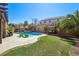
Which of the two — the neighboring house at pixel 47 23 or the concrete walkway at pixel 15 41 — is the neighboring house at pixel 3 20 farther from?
the neighboring house at pixel 47 23

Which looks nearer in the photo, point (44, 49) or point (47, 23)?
point (44, 49)

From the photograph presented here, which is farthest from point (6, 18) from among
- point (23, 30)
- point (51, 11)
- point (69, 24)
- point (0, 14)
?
point (69, 24)

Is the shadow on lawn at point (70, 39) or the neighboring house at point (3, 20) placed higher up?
the neighboring house at point (3, 20)

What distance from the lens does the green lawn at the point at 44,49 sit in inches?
136

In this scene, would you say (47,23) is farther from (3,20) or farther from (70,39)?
(3,20)

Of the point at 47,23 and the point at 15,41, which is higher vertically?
the point at 47,23

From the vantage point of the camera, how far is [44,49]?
11.4 ft

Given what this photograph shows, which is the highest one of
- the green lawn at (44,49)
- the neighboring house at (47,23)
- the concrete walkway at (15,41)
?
Result: the neighboring house at (47,23)

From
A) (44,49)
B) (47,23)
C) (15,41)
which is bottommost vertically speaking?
(44,49)

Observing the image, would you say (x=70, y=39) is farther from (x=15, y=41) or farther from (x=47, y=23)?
(x=15, y=41)

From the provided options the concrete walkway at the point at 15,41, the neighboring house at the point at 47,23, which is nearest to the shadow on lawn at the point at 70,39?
the neighboring house at the point at 47,23

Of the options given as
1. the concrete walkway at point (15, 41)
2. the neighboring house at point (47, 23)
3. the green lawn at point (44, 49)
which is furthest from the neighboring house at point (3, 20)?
the neighboring house at point (47, 23)

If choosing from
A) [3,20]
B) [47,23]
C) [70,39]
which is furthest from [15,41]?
[70,39]

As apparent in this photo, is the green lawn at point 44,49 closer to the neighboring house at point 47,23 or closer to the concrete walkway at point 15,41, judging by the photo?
the concrete walkway at point 15,41
